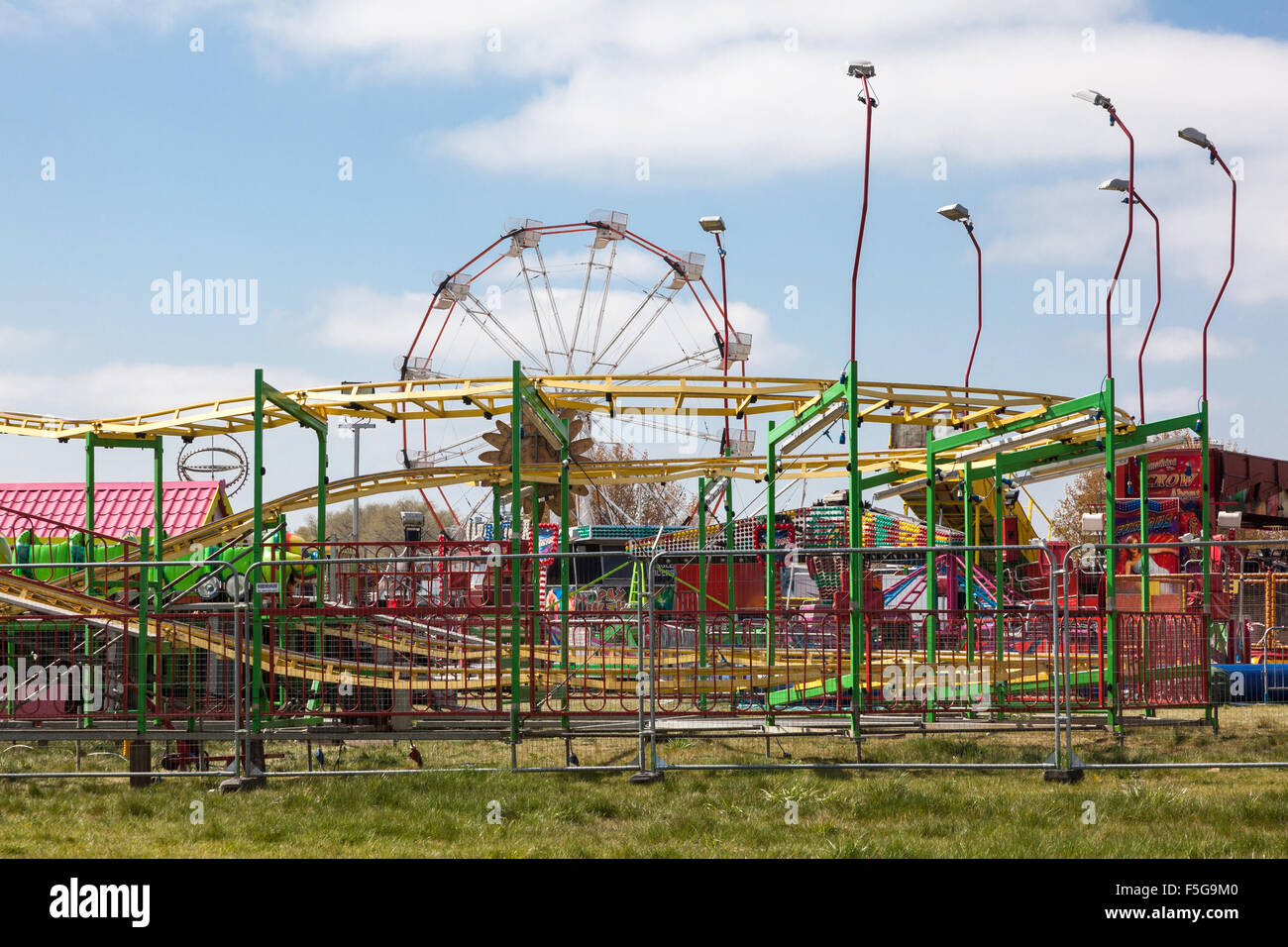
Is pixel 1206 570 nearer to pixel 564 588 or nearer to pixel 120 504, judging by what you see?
pixel 564 588

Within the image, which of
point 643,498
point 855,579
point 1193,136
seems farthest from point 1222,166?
point 643,498

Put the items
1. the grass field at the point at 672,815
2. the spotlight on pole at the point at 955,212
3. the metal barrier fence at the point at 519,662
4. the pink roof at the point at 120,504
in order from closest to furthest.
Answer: the grass field at the point at 672,815
the metal barrier fence at the point at 519,662
the spotlight on pole at the point at 955,212
the pink roof at the point at 120,504

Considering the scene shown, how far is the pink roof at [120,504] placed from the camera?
28562 mm

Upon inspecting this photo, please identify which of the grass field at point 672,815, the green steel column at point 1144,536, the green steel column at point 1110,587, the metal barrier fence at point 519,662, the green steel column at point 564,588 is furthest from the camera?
the green steel column at point 1144,536

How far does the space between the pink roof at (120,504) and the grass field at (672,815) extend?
18495 millimetres

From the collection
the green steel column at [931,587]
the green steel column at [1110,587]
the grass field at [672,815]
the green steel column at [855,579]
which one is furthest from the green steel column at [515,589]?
the green steel column at [1110,587]

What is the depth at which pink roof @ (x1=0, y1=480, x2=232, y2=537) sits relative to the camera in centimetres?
2856

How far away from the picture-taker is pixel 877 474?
17531 mm

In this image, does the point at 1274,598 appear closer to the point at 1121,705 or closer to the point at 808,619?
the point at 1121,705

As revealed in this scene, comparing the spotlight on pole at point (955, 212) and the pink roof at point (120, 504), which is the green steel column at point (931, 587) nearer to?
the spotlight on pole at point (955, 212)

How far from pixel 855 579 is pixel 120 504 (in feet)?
74.1

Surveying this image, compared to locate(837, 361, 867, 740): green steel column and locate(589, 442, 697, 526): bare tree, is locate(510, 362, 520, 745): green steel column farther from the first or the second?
locate(589, 442, 697, 526): bare tree

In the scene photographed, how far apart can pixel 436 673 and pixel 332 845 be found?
9.84ft
